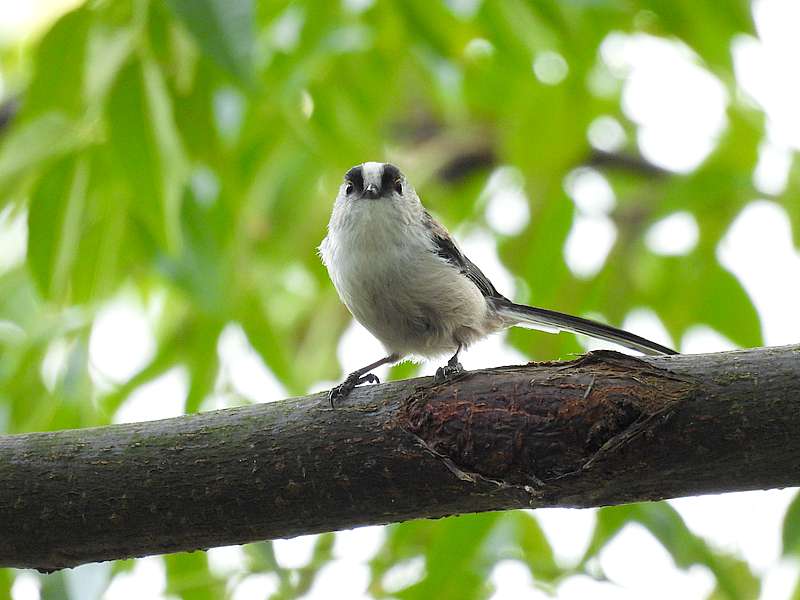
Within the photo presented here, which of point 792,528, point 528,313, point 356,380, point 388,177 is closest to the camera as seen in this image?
point 792,528

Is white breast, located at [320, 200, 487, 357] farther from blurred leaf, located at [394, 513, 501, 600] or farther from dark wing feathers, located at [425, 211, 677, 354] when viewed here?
blurred leaf, located at [394, 513, 501, 600]

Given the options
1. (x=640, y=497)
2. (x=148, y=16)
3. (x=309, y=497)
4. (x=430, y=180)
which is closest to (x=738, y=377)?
(x=640, y=497)

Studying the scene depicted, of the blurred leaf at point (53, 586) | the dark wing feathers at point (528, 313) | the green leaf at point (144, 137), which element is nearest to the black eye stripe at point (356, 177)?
the dark wing feathers at point (528, 313)

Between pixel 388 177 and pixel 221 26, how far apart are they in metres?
1.18

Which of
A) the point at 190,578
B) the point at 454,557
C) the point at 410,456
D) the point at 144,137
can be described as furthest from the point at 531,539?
the point at 144,137

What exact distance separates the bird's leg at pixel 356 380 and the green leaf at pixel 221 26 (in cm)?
73

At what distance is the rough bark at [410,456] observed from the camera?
1.64 metres

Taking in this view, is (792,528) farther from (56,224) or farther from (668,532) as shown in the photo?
(56,224)

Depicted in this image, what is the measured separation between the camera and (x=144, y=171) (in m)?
2.24

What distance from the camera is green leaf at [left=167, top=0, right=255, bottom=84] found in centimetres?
190

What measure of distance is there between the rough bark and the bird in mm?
825

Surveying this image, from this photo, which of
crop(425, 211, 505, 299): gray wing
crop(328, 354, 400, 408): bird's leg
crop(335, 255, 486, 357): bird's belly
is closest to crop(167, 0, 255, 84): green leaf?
crop(328, 354, 400, 408): bird's leg

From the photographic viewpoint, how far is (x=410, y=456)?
68.5 inches

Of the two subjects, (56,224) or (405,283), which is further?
(405,283)
